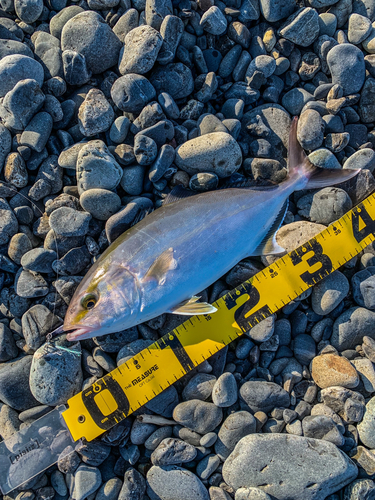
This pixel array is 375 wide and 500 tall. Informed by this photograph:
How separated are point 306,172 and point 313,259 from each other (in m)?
0.94

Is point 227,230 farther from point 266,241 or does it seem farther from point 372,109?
point 372,109

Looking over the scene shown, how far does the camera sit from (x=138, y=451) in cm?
346

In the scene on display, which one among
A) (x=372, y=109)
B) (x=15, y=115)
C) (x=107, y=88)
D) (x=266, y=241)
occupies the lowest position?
(x=266, y=241)

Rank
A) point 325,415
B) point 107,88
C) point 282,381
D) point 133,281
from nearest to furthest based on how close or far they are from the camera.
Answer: point 133,281, point 325,415, point 282,381, point 107,88

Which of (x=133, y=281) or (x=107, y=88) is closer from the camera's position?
(x=133, y=281)

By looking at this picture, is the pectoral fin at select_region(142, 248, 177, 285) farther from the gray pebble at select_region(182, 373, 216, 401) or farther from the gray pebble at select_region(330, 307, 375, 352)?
the gray pebble at select_region(330, 307, 375, 352)

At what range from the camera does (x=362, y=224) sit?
3822 mm

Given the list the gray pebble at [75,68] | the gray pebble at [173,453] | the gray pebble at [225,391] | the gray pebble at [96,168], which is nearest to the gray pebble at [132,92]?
the gray pebble at [75,68]

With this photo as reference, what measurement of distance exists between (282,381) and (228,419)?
27.6 inches

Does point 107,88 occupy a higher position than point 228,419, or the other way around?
point 107,88

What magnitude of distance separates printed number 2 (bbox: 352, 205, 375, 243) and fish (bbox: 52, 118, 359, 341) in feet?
1.42

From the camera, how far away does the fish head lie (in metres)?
2.99

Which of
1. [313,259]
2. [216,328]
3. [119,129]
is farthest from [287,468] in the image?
[119,129]

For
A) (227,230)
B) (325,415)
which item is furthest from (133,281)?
(325,415)
